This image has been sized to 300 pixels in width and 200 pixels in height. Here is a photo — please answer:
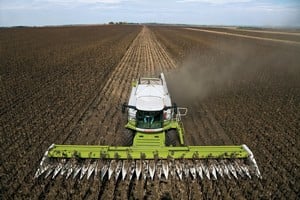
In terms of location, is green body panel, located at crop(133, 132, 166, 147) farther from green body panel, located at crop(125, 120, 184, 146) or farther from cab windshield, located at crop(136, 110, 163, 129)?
cab windshield, located at crop(136, 110, 163, 129)

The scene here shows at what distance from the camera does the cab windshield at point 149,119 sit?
7906 mm

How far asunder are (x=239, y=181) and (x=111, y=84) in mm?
11722

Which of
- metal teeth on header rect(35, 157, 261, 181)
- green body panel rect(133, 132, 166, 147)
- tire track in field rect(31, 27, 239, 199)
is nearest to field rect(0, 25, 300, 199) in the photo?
tire track in field rect(31, 27, 239, 199)

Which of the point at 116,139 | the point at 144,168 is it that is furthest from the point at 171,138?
the point at 116,139

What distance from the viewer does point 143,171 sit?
7.31m

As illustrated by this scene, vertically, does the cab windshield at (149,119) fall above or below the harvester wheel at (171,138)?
above

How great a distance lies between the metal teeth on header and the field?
226mm

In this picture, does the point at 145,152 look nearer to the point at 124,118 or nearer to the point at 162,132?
the point at 162,132

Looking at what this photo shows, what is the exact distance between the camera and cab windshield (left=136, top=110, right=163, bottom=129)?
7906mm

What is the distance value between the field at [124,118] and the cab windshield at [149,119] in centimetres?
156

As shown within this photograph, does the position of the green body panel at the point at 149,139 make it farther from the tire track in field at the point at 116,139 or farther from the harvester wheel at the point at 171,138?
the tire track in field at the point at 116,139

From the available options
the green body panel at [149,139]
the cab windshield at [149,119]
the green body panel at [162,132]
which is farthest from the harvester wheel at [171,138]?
the cab windshield at [149,119]

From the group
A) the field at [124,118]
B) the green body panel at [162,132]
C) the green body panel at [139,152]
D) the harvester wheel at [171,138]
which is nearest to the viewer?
the field at [124,118]

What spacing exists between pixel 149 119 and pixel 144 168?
1.40 metres
